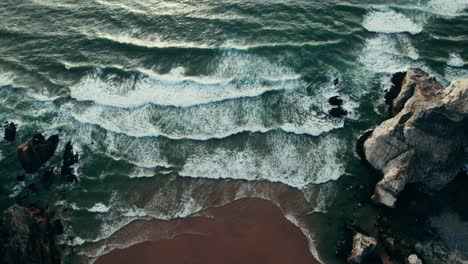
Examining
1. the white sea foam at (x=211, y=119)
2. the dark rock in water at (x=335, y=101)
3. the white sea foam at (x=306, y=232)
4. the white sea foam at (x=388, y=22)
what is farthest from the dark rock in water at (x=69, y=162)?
the white sea foam at (x=388, y=22)

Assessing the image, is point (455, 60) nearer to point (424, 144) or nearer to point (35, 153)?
point (424, 144)

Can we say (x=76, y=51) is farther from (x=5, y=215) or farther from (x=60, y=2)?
(x=5, y=215)

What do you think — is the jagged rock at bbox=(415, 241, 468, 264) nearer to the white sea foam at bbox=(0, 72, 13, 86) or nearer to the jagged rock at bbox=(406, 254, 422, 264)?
the jagged rock at bbox=(406, 254, 422, 264)

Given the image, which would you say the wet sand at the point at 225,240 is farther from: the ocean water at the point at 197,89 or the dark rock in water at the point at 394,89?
the dark rock in water at the point at 394,89

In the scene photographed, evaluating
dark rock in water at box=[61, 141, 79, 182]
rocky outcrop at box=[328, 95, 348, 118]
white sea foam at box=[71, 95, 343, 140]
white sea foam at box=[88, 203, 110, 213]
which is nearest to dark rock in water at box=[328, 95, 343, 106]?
rocky outcrop at box=[328, 95, 348, 118]

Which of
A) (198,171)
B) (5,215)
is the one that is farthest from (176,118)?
(5,215)

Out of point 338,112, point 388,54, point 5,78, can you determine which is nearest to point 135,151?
point 5,78
